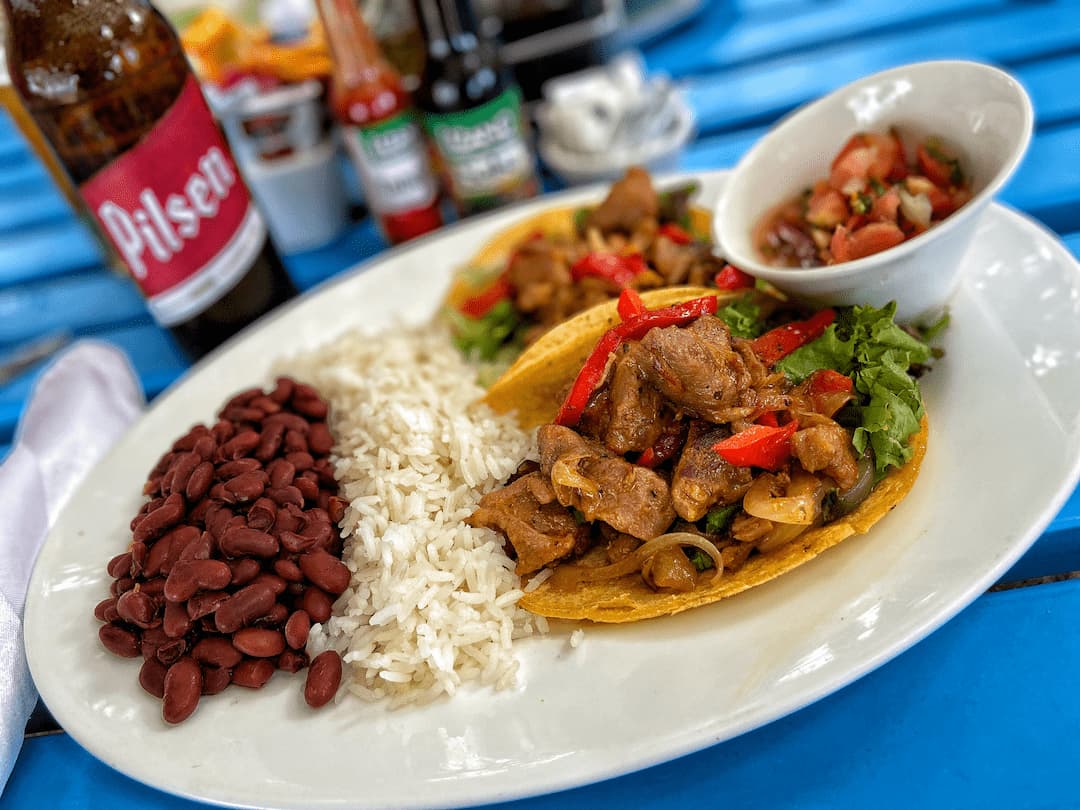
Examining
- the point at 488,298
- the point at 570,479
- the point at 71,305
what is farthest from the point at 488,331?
the point at 71,305

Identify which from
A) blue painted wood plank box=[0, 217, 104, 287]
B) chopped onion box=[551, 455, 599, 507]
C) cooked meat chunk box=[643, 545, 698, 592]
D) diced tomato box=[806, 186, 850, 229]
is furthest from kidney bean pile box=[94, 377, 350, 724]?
blue painted wood plank box=[0, 217, 104, 287]

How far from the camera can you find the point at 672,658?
1.75 metres

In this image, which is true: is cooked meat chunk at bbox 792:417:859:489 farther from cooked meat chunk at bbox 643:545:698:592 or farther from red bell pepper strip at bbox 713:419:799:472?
cooked meat chunk at bbox 643:545:698:592

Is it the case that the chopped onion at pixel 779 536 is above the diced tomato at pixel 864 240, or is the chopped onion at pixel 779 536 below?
below

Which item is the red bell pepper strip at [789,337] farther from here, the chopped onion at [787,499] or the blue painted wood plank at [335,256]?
the blue painted wood plank at [335,256]

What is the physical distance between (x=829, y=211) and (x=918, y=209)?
24 cm

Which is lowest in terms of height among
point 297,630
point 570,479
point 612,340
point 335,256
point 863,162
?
point 335,256

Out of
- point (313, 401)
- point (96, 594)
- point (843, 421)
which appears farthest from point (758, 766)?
point (96, 594)

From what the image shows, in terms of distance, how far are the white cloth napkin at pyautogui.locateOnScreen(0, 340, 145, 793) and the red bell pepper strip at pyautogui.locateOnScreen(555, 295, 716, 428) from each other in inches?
60.6

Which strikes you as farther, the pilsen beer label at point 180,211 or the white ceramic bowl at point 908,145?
the pilsen beer label at point 180,211

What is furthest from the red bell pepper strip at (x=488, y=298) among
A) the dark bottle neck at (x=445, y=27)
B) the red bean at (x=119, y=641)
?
the red bean at (x=119, y=641)

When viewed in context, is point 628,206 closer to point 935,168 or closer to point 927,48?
point 935,168

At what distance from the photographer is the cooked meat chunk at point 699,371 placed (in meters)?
1.88

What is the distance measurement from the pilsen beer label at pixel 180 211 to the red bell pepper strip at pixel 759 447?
6.89 ft
